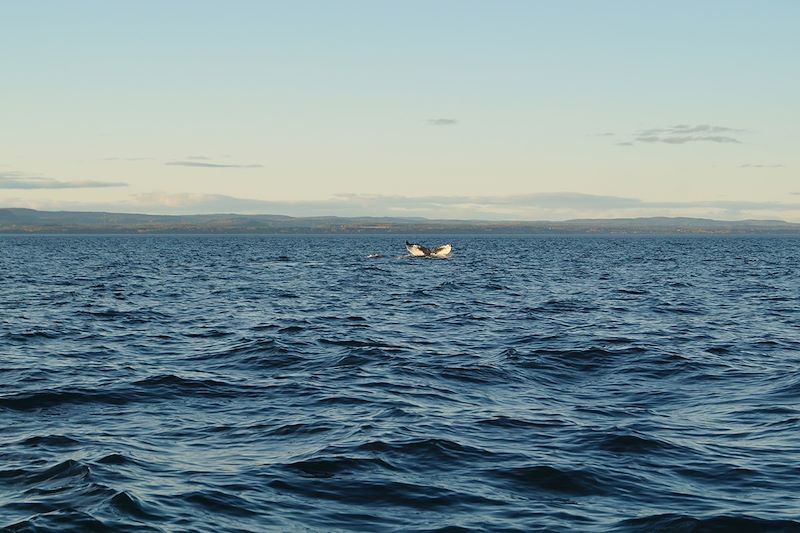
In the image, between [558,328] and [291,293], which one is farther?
[291,293]

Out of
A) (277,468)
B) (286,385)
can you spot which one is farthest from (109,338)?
(277,468)

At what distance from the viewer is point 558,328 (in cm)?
3591

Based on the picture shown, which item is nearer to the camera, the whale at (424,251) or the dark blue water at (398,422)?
the dark blue water at (398,422)

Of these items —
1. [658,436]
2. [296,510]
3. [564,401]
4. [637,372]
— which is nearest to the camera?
[296,510]

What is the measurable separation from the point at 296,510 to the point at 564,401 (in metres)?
9.61

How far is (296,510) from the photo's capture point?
43.1 feet

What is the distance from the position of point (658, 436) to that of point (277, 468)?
279 inches

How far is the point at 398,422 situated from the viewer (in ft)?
61.7

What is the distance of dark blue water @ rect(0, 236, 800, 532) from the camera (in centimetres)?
1324

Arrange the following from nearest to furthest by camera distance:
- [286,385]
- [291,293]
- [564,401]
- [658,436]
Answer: [658,436] < [564,401] < [286,385] < [291,293]

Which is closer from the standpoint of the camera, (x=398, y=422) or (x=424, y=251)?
(x=398, y=422)

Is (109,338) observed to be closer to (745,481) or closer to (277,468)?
(277,468)

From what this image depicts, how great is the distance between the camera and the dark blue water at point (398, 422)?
521 inches

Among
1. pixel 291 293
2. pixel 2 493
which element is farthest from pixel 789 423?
pixel 291 293
